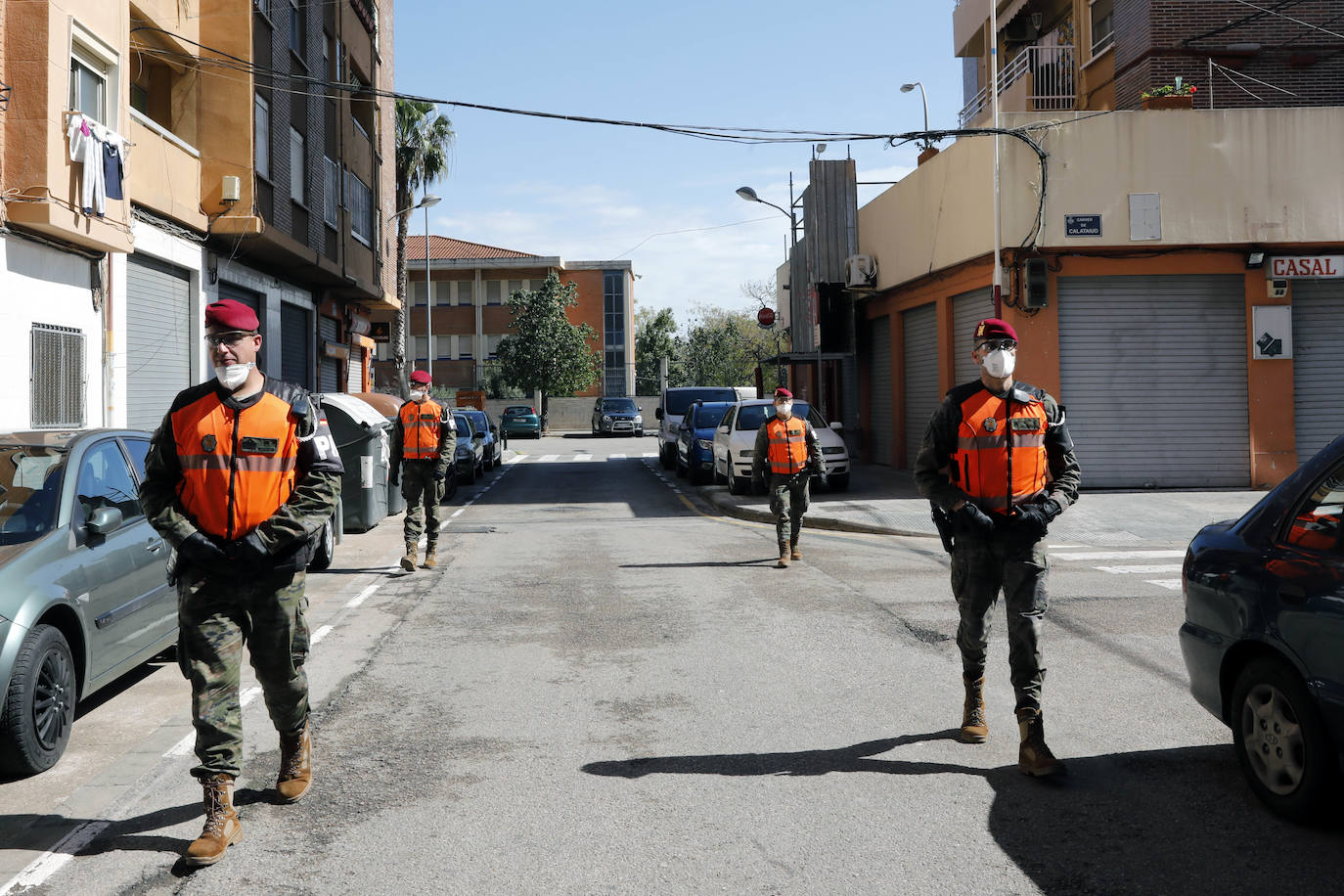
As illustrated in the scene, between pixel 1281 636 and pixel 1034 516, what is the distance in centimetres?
106

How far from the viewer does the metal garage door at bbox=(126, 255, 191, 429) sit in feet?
53.0

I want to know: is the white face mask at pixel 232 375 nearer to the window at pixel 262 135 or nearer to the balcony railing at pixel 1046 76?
the window at pixel 262 135

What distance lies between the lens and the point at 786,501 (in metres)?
12.2

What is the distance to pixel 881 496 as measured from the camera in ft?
62.1

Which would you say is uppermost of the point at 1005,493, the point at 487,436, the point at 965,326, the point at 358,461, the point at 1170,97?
the point at 1170,97

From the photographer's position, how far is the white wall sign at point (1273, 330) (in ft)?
60.7

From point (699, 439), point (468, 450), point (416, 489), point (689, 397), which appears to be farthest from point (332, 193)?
point (416, 489)

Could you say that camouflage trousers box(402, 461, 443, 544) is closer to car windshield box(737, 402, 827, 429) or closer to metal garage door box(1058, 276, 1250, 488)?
car windshield box(737, 402, 827, 429)

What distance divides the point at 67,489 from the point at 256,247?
15022 millimetres

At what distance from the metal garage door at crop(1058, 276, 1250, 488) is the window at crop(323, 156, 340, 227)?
14.7m

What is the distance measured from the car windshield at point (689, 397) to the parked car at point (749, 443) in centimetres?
685

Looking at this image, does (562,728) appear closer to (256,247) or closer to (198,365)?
(198,365)

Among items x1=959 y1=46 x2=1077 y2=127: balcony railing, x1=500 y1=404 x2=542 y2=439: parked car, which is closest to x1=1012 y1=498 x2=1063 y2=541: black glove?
x1=959 y1=46 x2=1077 y2=127: balcony railing

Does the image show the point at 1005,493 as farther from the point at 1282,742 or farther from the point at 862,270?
the point at 862,270
